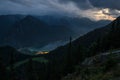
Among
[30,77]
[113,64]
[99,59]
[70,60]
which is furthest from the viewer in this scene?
[30,77]

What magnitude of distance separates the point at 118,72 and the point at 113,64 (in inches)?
135

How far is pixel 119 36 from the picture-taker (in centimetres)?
9194

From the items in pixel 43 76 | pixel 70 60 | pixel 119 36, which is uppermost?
pixel 119 36

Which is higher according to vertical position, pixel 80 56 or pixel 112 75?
pixel 112 75

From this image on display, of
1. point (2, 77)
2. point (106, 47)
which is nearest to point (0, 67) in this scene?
point (2, 77)

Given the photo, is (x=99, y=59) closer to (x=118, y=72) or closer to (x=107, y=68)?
(x=107, y=68)

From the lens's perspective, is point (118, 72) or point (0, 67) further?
point (0, 67)

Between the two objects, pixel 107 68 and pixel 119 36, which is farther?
pixel 119 36

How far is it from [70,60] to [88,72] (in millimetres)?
80738

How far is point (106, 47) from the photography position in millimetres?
96375

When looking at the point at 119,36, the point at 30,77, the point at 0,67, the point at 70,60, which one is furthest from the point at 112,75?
the point at 30,77

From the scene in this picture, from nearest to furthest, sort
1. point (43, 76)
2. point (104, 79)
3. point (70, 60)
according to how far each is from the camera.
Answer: point (104, 79) → point (70, 60) → point (43, 76)

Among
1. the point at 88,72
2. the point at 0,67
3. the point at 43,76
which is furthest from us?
the point at 43,76

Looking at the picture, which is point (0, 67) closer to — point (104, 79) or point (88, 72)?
point (88, 72)
